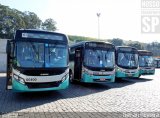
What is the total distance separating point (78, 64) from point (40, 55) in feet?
17.8

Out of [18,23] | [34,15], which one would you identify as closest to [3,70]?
[18,23]

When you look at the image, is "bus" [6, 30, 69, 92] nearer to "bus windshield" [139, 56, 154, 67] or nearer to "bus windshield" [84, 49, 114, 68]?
"bus windshield" [84, 49, 114, 68]

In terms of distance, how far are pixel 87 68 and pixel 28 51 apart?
4.94 meters

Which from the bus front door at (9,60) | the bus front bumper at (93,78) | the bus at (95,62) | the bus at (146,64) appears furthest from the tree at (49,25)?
the bus front door at (9,60)

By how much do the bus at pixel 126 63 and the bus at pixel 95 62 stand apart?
3182 mm

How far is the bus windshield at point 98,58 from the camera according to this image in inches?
591

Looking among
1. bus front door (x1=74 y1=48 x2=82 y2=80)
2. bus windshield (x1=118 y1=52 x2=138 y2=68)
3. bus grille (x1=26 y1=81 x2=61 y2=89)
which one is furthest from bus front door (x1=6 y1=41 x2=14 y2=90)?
bus windshield (x1=118 y1=52 x2=138 y2=68)

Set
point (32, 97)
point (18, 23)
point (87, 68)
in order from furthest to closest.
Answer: point (18, 23) → point (87, 68) → point (32, 97)

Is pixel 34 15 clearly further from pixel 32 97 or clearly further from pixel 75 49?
pixel 32 97

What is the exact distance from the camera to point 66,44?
1191 centimetres

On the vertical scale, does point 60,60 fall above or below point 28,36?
below

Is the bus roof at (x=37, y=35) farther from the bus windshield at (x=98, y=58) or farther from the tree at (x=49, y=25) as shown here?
the tree at (x=49, y=25)

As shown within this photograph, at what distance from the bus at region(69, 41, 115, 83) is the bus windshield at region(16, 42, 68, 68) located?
334 cm

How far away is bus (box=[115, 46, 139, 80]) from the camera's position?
60.9 feet
